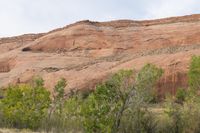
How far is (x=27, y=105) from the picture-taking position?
37.7 metres

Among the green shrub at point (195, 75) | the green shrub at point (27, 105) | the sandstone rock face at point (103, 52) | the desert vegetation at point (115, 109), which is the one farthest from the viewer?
the sandstone rock face at point (103, 52)

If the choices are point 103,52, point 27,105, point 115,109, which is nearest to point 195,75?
point 115,109

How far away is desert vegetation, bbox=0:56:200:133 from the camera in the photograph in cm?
3023

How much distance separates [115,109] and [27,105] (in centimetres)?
959

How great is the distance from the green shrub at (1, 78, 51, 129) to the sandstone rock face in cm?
1243

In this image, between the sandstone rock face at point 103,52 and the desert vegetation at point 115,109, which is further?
the sandstone rock face at point 103,52

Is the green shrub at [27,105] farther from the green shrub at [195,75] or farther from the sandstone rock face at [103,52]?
the sandstone rock face at [103,52]

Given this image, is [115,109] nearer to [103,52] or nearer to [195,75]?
[195,75]

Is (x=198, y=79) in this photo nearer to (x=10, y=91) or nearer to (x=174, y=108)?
(x=174, y=108)

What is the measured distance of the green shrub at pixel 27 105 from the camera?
3694cm

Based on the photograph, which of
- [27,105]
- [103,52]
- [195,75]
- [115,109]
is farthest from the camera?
[103,52]

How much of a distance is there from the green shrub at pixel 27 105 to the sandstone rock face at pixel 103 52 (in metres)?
12.4

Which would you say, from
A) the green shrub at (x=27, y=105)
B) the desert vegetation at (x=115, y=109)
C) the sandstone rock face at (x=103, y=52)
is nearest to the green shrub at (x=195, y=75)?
the desert vegetation at (x=115, y=109)

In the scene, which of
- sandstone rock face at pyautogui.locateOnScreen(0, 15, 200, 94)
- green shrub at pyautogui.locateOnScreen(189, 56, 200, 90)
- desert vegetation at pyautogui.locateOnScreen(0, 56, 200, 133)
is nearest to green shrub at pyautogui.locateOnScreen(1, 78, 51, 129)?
desert vegetation at pyautogui.locateOnScreen(0, 56, 200, 133)
